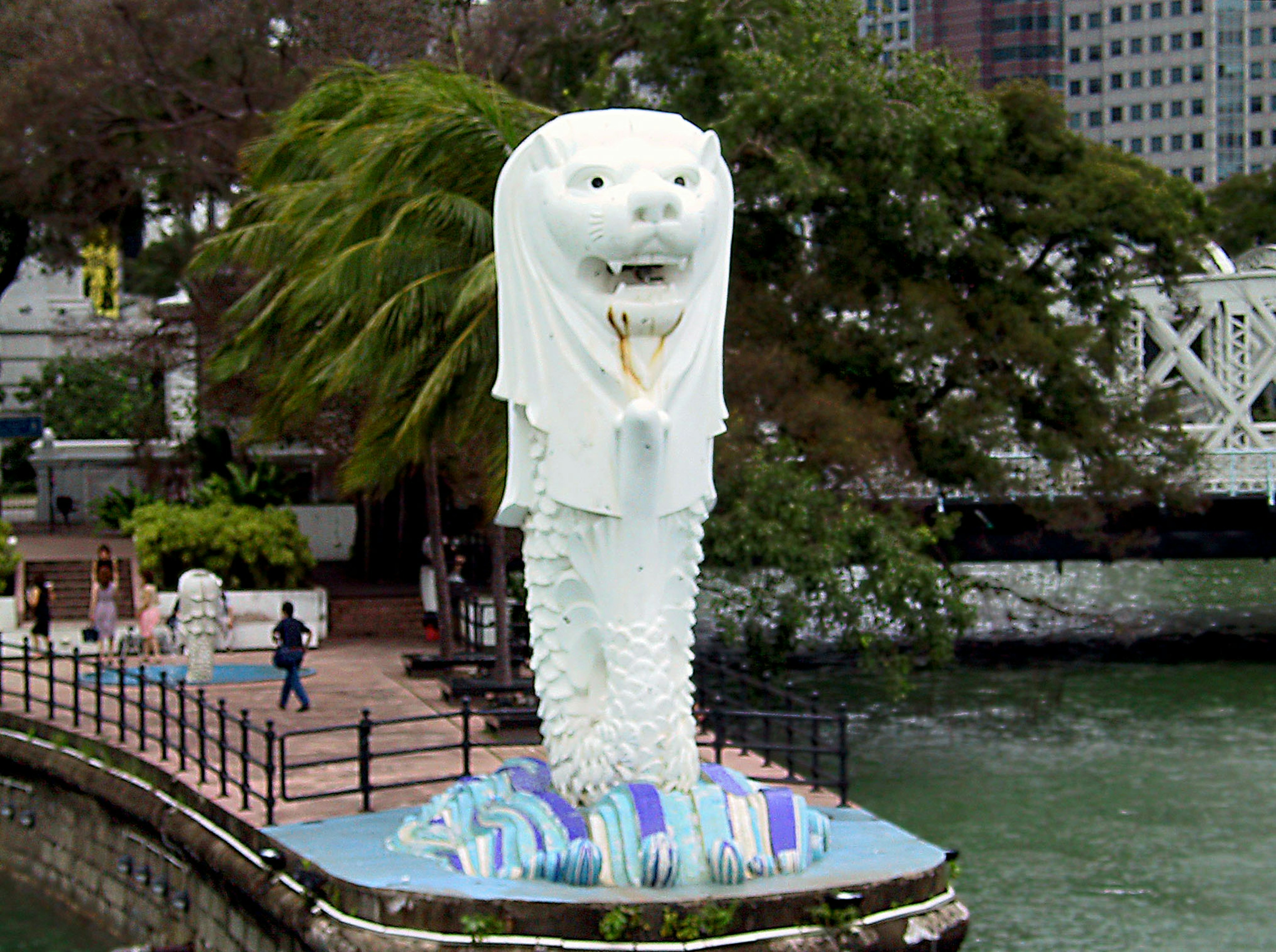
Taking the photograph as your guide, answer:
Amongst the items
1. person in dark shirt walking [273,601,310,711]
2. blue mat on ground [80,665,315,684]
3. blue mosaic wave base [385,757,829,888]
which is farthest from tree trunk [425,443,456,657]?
blue mosaic wave base [385,757,829,888]

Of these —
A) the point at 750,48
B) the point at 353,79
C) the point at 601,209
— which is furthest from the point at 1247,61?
the point at 601,209

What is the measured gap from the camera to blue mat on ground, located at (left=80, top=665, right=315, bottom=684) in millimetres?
22625

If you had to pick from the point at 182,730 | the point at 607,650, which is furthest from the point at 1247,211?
the point at 607,650

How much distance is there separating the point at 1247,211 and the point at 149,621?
154 feet

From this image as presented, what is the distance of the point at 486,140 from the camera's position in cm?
1817

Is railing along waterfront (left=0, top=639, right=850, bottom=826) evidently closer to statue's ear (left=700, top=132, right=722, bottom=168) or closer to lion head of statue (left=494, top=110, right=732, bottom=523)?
lion head of statue (left=494, top=110, right=732, bottom=523)

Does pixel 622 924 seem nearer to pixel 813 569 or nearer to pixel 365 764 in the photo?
pixel 365 764

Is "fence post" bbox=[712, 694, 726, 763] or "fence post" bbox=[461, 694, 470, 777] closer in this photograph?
"fence post" bbox=[461, 694, 470, 777]

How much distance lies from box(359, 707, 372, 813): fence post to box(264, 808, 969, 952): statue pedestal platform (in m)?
1.39

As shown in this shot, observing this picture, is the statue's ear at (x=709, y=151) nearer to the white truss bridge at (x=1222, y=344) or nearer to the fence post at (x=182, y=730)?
the fence post at (x=182, y=730)

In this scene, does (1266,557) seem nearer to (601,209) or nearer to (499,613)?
(499,613)

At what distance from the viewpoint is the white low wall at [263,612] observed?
26.4 m

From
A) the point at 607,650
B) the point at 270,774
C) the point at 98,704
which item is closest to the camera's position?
the point at 607,650

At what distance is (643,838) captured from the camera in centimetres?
1213
